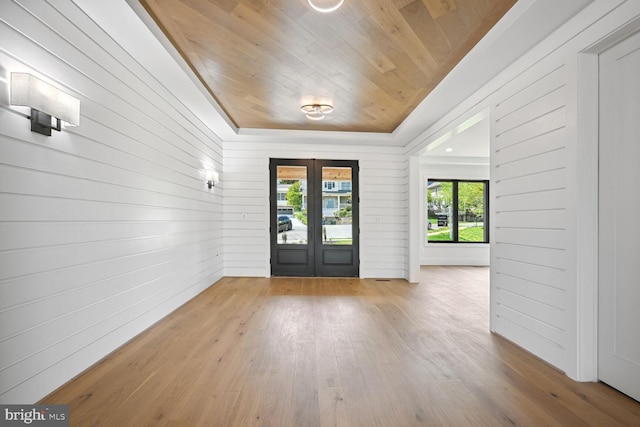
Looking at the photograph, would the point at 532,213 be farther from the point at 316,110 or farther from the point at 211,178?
the point at 211,178

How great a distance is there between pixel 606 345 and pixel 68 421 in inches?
135

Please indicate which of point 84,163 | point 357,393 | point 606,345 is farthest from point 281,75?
point 606,345

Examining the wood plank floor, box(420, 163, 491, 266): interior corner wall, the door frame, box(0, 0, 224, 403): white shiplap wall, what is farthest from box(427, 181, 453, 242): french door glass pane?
box(0, 0, 224, 403): white shiplap wall

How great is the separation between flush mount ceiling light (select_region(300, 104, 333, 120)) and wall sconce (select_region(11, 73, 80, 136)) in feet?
9.11

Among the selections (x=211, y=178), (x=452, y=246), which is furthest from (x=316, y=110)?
(x=452, y=246)

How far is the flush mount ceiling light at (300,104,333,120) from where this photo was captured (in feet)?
13.9

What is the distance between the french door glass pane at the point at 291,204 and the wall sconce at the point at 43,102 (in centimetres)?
411

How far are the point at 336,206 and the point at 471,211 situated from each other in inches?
171

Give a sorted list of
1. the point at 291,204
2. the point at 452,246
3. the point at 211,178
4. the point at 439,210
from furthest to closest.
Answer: the point at 439,210
the point at 452,246
the point at 291,204
the point at 211,178

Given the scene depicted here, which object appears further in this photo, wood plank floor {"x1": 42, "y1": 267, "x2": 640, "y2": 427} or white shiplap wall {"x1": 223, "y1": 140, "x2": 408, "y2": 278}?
white shiplap wall {"x1": 223, "y1": 140, "x2": 408, "y2": 278}

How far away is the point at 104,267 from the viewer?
241 cm

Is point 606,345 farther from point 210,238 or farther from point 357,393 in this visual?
point 210,238

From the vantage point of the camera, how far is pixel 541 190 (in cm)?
253

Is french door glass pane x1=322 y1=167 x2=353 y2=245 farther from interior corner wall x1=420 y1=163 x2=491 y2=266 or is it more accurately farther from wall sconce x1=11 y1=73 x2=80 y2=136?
wall sconce x1=11 y1=73 x2=80 y2=136
